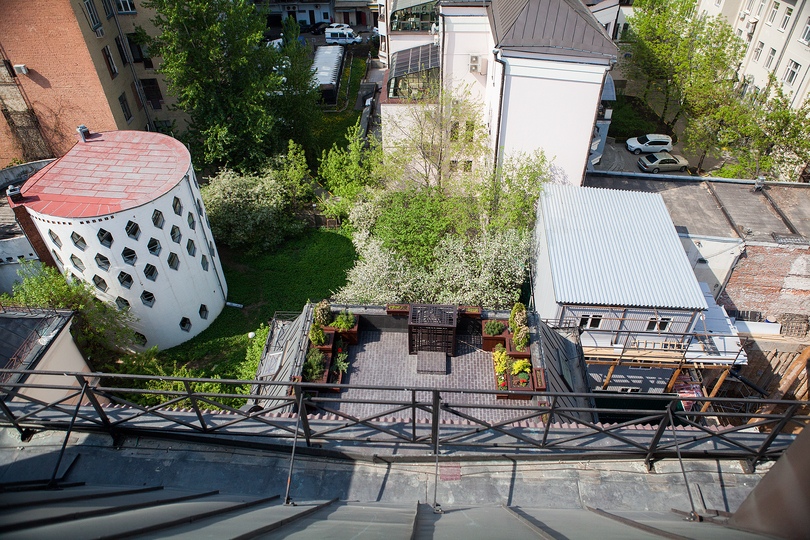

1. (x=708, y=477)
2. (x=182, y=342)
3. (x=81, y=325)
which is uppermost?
(x=708, y=477)

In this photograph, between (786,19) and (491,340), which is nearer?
(491,340)

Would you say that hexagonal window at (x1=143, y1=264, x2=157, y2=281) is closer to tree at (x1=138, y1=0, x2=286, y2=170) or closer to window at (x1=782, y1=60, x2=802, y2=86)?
tree at (x1=138, y1=0, x2=286, y2=170)

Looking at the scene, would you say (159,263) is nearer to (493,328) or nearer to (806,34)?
(493,328)

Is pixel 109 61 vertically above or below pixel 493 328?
above

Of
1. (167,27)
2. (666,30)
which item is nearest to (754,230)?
(666,30)

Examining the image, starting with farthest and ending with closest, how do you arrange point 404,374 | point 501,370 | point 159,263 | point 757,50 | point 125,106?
1. point 757,50
2. point 125,106
3. point 159,263
4. point 404,374
5. point 501,370

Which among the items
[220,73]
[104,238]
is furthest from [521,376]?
[220,73]

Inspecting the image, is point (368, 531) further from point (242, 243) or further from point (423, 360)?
point (242, 243)
